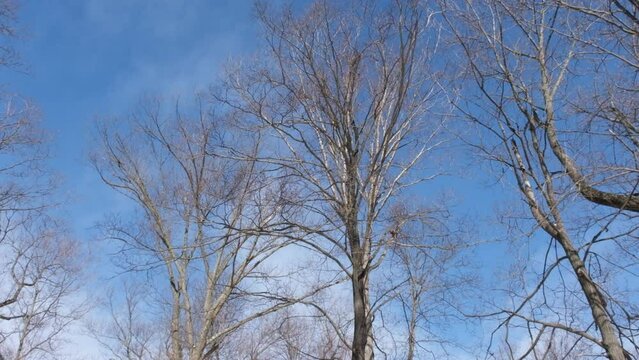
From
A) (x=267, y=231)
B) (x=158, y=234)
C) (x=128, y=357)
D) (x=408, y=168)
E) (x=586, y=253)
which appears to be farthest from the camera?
(x=128, y=357)

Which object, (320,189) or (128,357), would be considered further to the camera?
(128,357)

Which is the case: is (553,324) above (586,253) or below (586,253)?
below

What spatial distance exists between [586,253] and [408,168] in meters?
3.17

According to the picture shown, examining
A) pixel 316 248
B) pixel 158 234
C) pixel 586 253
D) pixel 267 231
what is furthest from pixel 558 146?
pixel 158 234

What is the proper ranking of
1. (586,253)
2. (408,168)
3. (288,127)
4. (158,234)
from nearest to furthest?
(586,253) < (288,127) < (408,168) < (158,234)

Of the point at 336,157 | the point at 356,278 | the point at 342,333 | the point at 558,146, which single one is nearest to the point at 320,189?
the point at 336,157

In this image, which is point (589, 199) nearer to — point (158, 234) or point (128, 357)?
point (158, 234)

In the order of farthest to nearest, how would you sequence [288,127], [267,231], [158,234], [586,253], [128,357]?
[128,357] < [158,234] < [288,127] < [267,231] < [586,253]

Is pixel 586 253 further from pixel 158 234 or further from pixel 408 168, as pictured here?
→ pixel 158 234

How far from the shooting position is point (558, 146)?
6789 mm

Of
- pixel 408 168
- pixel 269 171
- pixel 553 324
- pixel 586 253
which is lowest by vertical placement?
pixel 553 324

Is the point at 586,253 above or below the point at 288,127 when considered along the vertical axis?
below

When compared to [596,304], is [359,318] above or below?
below

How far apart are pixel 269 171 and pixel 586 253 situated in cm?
372
